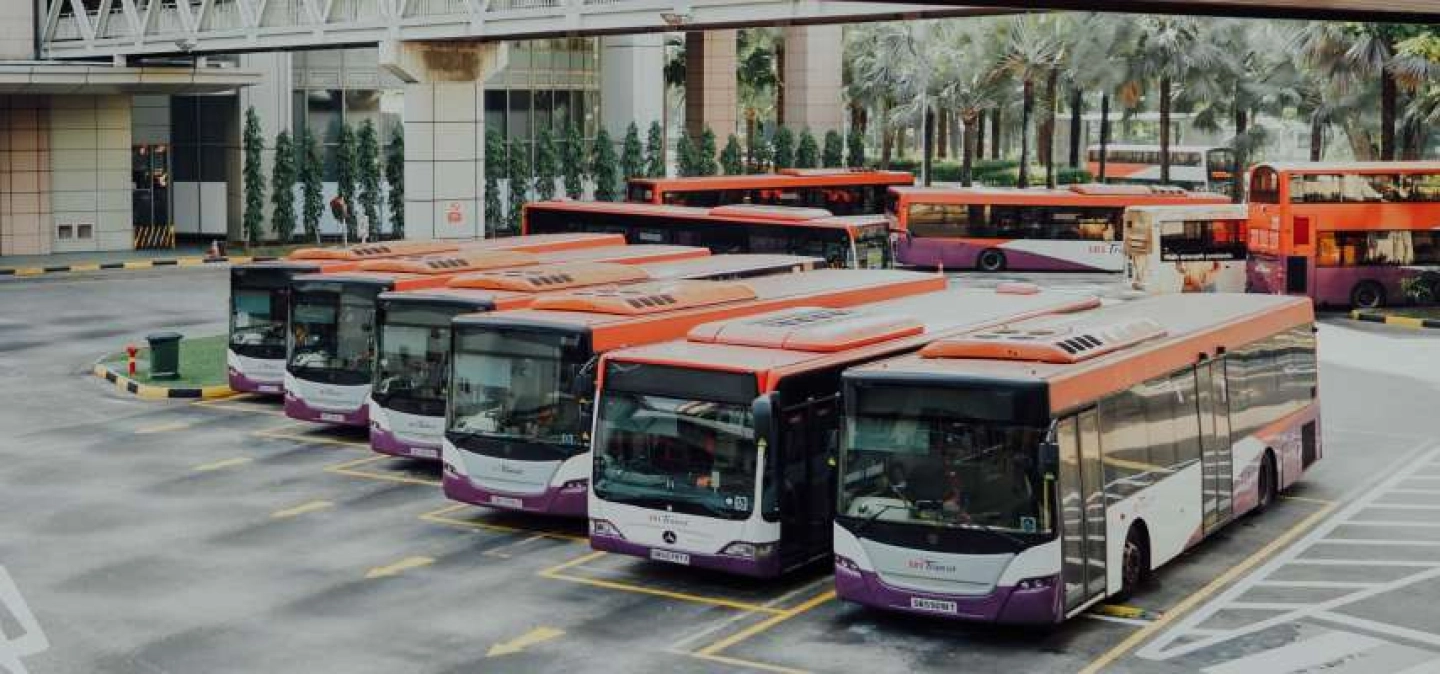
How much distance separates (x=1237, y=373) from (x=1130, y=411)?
3754 mm

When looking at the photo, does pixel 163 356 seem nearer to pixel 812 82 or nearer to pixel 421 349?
pixel 421 349

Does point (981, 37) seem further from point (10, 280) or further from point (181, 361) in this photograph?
point (181, 361)

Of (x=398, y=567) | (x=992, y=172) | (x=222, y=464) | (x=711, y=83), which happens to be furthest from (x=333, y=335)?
(x=992, y=172)

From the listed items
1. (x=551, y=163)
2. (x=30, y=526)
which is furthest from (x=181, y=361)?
(x=551, y=163)

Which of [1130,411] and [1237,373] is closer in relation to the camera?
[1130,411]

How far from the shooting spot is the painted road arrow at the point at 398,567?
64.0ft

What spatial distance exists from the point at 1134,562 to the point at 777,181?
42.1 metres

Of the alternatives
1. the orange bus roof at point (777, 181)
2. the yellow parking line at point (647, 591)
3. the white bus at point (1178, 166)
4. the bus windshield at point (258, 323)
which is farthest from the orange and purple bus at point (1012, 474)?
the white bus at point (1178, 166)

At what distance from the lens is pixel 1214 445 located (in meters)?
20.5

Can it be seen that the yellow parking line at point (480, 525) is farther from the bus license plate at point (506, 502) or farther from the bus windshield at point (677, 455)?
the bus windshield at point (677, 455)

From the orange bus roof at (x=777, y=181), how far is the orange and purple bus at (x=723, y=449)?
1490 inches

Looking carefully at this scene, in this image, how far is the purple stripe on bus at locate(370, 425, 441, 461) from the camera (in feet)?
79.1

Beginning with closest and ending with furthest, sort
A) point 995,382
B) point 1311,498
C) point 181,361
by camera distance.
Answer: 1. point 995,382
2. point 1311,498
3. point 181,361

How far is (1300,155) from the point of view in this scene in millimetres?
118500
